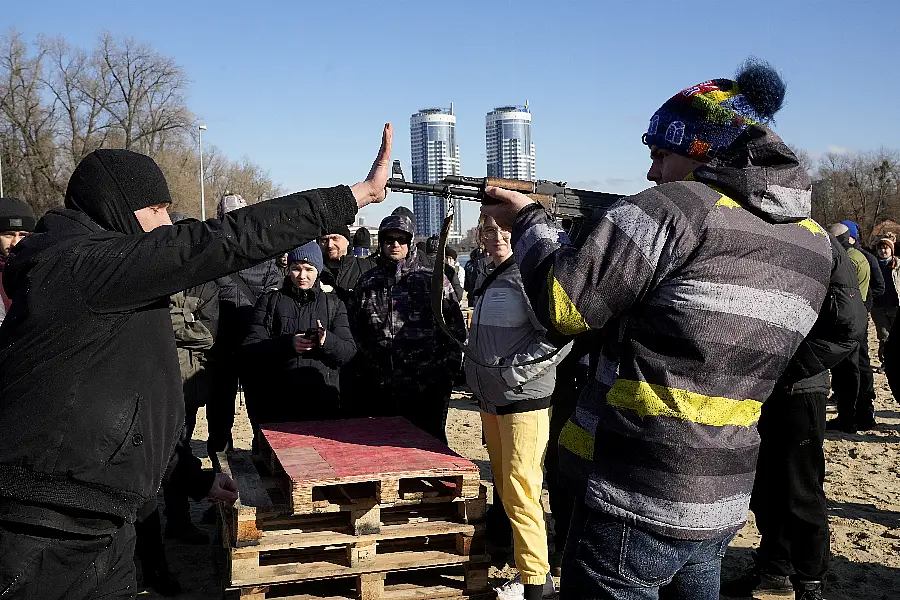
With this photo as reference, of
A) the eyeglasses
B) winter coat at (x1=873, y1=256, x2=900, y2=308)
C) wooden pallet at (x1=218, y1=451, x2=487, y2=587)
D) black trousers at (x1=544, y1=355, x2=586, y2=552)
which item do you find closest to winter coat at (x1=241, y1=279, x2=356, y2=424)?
the eyeglasses

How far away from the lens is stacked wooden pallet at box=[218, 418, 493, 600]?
3.83m

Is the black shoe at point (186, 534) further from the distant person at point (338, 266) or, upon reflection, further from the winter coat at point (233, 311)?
the distant person at point (338, 266)

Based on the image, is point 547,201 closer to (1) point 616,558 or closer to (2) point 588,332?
(2) point 588,332

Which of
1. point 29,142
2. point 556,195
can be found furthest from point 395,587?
point 29,142

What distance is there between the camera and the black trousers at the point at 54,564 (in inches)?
89.8

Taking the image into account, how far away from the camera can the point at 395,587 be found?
164 inches

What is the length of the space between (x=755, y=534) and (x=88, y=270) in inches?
186

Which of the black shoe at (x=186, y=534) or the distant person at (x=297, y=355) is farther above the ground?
the distant person at (x=297, y=355)

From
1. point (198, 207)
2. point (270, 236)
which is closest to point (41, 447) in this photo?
point (270, 236)

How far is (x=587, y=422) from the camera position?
219 cm

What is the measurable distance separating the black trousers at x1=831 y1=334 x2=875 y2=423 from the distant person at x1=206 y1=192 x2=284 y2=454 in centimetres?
561

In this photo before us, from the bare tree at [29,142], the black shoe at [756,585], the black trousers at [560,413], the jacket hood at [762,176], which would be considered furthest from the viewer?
the bare tree at [29,142]

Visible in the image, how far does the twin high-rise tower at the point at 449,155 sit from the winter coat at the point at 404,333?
1.46 ft

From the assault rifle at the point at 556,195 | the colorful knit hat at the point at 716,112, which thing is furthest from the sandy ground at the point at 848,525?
the colorful knit hat at the point at 716,112
